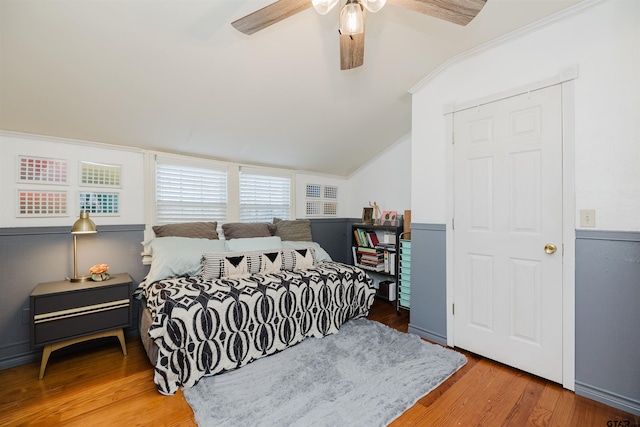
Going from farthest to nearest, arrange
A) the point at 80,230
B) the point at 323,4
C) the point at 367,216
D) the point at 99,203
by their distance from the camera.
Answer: the point at 367,216
the point at 99,203
the point at 80,230
the point at 323,4

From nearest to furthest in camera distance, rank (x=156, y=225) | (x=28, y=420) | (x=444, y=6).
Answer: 1. (x=444, y=6)
2. (x=28, y=420)
3. (x=156, y=225)

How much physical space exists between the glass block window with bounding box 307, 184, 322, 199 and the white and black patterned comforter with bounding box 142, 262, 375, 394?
60.6 inches

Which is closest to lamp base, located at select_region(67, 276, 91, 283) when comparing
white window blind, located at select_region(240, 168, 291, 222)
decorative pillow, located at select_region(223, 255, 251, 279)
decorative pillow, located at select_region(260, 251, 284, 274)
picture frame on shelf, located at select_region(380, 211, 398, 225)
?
decorative pillow, located at select_region(223, 255, 251, 279)

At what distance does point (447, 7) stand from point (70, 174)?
300 centimetres

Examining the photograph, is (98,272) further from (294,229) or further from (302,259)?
(294,229)

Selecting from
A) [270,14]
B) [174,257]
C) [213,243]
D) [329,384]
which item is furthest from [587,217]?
[174,257]

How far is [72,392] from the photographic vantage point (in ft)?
6.01

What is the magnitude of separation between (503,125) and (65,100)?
323cm

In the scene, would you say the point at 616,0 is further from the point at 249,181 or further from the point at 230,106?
the point at 249,181

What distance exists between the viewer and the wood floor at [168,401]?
1.58 m

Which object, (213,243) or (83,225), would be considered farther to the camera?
(213,243)

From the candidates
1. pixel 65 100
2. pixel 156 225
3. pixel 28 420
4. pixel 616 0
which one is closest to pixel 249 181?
pixel 156 225

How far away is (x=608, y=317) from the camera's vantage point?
1.72 metres

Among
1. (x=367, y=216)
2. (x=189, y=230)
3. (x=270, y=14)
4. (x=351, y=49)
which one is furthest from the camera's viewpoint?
(x=367, y=216)
